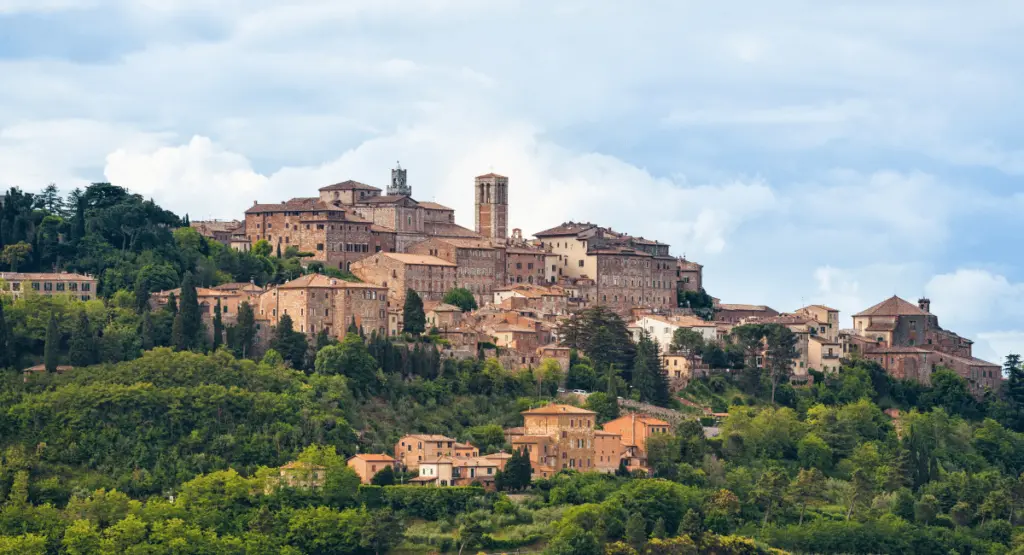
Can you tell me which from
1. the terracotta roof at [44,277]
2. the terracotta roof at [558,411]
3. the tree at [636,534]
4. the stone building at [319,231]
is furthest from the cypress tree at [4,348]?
the tree at [636,534]

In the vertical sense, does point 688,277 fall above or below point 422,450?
above

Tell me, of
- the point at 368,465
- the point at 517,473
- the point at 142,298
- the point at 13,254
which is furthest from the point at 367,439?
the point at 13,254

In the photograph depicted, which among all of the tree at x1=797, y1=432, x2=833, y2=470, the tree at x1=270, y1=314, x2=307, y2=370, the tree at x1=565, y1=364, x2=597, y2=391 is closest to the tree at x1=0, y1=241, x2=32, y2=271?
the tree at x1=270, y1=314, x2=307, y2=370

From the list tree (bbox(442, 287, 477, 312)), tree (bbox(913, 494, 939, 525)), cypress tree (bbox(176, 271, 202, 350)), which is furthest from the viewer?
tree (bbox(442, 287, 477, 312))

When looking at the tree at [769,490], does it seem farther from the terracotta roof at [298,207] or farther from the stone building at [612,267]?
the terracotta roof at [298,207]

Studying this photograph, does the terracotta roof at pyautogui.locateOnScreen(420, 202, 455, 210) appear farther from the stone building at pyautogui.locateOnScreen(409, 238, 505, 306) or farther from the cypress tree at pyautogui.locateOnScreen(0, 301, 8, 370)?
the cypress tree at pyautogui.locateOnScreen(0, 301, 8, 370)

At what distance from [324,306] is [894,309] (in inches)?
1419

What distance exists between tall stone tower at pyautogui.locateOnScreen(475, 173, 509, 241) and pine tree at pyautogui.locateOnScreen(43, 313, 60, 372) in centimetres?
3730

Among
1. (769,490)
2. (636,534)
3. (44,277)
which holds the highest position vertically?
(44,277)

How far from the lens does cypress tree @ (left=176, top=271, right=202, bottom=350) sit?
84.4 meters

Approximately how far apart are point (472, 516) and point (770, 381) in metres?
28.7

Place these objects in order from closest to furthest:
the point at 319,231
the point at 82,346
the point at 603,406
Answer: the point at 82,346 < the point at 603,406 < the point at 319,231

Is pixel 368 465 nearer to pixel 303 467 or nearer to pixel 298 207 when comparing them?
pixel 303 467

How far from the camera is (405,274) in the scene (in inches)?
3863
